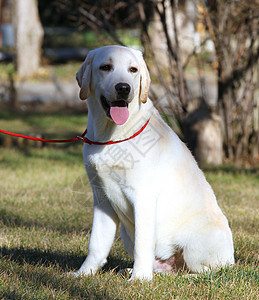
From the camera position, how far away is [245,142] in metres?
6.93

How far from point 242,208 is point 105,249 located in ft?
6.90

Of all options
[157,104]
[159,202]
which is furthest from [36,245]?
[157,104]

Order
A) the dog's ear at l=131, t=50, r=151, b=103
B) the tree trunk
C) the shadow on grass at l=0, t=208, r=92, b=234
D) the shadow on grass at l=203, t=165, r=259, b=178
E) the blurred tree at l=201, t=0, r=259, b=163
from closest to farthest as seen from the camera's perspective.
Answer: the dog's ear at l=131, t=50, r=151, b=103, the shadow on grass at l=0, t=208, r=92, b=234, the blurred tree at l=201, t=0, r=259, b=163, the shadow on grass at l=203, t=165, r=259, b=178, the tree trunk

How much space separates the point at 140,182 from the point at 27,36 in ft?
40.9

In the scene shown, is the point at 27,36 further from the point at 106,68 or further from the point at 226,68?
the point at 106,68

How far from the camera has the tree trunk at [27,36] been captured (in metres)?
14.2

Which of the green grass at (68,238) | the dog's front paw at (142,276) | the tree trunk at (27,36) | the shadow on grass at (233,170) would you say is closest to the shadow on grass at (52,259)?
the green grass at (68,238)

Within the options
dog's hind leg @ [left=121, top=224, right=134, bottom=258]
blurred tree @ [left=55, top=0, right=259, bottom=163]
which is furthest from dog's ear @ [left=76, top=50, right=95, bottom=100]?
blurred tree @ [left=55, top=0, right=259, bottom=163]

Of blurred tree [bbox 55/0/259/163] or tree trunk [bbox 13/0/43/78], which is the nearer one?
blurred tree [bbox 55/0/259/163]

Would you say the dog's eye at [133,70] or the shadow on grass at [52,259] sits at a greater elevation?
the dog's eye at [133,70]

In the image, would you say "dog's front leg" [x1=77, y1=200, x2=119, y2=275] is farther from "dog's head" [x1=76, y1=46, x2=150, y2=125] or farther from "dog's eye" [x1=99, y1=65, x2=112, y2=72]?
"dog's eye" [x1=99, y1=65, x2=112, y2=72]

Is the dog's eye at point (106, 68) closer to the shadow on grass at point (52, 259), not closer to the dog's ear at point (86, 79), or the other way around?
the dog's ear at point (86, 79)

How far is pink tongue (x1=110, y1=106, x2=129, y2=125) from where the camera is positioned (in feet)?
9.69

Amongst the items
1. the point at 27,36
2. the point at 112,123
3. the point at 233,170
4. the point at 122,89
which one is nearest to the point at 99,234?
the point at 112,123
